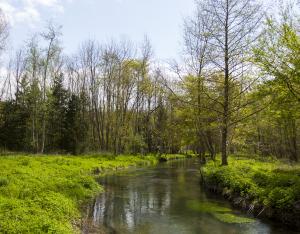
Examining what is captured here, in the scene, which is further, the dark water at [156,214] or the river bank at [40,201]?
the dark water at [156,214]

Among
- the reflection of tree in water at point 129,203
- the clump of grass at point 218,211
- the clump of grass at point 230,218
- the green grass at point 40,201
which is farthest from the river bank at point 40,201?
the clump of grass at point 230,218

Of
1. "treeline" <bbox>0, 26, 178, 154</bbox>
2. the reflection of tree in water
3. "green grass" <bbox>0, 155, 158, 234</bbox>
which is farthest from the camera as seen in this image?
"treeline" <bbox>0, 26, 178, 154</bbox>

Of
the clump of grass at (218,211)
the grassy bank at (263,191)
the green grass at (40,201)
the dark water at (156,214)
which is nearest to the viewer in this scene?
the green grass at (40,201)

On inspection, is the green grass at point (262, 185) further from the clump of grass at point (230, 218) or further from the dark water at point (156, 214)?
the clump of grass at point (230, 218)

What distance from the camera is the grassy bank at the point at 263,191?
11844 mm

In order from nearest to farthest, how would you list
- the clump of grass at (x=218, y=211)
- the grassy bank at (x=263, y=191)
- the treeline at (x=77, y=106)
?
1. the grassy bank at (x=263, y=191)
2. the clump of grass at (x=218, y=211)
3. the treeline at (x=77, y=106)

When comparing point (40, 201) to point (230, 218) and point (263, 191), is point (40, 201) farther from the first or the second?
point (263, 191)

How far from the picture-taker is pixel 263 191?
13.6 m

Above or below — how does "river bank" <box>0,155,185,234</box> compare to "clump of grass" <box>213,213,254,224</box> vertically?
above

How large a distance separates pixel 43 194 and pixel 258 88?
11973 mm

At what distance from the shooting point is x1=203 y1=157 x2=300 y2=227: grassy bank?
38.9ft

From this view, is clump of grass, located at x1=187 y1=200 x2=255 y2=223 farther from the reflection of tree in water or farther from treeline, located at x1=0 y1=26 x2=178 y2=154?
treeline, located at x1=0 y1=26 x2=178 y2=154

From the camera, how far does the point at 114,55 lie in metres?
47.0

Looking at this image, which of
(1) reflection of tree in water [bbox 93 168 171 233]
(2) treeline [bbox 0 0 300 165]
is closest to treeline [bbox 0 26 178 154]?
(2) treeline [bbox 0 0 300 165]
